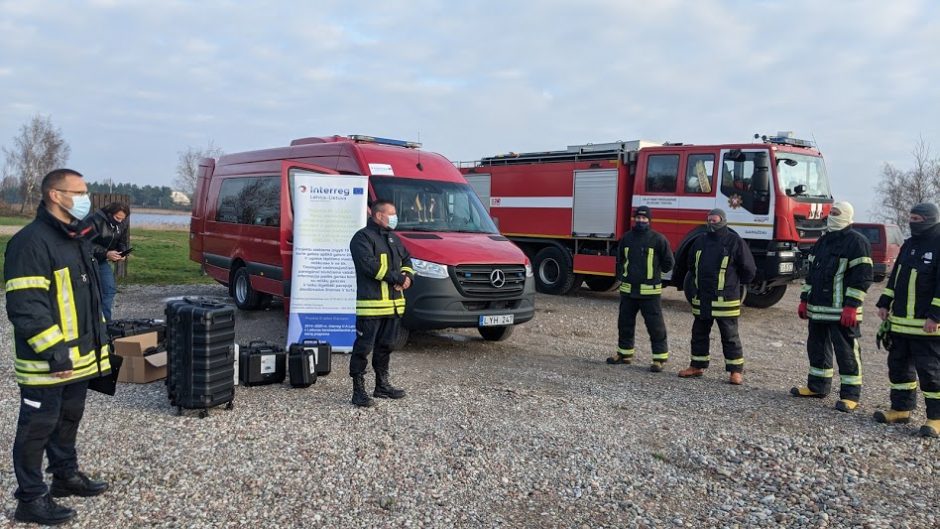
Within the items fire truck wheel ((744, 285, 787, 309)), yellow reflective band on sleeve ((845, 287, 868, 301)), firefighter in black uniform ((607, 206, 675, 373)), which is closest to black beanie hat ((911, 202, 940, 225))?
yellow reflective band on sleeve ((845, 287, 868, 301))

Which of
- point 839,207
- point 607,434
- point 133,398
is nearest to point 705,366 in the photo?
point 839,207

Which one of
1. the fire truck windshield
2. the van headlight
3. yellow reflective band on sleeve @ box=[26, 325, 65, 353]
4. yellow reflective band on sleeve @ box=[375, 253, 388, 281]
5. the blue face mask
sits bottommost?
yellow reflective band on sleeve @ box=[26, 325, 65, 353]

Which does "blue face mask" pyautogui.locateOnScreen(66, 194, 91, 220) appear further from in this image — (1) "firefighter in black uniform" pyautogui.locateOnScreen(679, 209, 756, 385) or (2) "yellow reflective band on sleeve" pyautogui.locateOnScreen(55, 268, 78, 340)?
(1) "firefighter in black uniform" pyautogui.locateOnScreen(679, 209, 756, 385)

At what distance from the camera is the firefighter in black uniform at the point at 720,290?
7246mm

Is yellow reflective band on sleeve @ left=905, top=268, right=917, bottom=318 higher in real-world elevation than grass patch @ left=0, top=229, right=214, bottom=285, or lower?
higher

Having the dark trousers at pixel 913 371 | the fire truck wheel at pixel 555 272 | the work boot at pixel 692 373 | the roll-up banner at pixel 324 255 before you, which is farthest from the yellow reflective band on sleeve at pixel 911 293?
the fire truck wheel at pixel 555 272

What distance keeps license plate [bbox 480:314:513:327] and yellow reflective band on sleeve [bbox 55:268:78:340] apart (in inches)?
184

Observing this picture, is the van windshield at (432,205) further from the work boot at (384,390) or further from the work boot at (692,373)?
the work boot at (692,373)

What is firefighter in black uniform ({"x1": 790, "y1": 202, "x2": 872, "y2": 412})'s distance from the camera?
20.4 ft

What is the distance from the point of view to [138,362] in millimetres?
6449

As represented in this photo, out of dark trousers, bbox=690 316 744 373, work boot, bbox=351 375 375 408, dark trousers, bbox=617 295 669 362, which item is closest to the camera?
work boot, bbox=351 375 375 408

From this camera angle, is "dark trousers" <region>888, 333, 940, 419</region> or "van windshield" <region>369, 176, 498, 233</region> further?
"van windshield" <region>369, 176, 498, 233</region>

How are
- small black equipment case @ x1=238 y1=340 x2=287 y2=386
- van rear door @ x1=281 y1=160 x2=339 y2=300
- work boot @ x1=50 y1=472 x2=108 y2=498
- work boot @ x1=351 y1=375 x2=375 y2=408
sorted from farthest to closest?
van rear door @ x1=281 y1=160 x2=339 y2=300 < small black equipment case @ x1=238 y1=340 x2=287 y2=386 < work boot @ x1=351 y1=375 x2=375 y2=408 < work boot @ x1=50 y1=472 x2=108 y2=498

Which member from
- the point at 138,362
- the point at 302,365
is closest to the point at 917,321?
the point at 302,365
